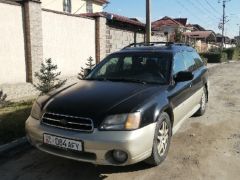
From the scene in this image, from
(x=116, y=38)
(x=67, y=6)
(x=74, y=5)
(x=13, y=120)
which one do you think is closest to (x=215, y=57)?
(x=74, y=5)

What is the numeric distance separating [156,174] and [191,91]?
2.28m

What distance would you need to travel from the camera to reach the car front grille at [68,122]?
4.17 metres

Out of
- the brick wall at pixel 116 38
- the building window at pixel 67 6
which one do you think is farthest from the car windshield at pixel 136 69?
the building window at pixel 67 6

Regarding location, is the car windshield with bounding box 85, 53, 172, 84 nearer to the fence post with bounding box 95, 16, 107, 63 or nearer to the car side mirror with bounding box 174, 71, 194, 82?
the car side mirror with bounding box 174, 71, 194, 82

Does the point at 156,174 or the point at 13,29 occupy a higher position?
the point at 13,29

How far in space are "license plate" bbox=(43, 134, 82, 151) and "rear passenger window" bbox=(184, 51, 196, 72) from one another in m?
3.17

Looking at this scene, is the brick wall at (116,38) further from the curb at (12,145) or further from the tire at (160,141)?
the tire at (160,141)

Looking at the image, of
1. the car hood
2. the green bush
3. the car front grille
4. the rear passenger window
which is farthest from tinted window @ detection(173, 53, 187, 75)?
the green bush

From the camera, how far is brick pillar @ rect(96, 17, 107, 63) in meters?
14.9

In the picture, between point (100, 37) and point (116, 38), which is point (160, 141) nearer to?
point (100, 37)

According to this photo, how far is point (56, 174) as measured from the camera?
4527mm

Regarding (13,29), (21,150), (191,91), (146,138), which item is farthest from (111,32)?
(146,138)

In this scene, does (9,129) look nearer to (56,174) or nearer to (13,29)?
(56,174)

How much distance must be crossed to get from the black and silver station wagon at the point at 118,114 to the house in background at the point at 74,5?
653 inches
